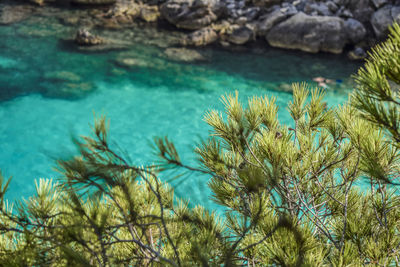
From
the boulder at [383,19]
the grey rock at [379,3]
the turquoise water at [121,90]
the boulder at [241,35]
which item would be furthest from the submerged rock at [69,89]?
the grey rock at [379,3]

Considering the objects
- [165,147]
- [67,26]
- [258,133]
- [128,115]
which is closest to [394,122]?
[165,147]

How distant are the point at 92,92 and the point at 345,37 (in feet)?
13.0

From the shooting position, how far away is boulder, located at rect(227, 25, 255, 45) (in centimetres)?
579

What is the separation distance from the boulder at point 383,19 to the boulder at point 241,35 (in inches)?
75.2

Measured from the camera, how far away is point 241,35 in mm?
5789

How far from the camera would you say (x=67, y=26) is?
19.9ft

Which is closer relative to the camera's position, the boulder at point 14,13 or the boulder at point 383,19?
the boulder at point 383,19

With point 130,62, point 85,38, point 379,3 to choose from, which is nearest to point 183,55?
point 130,62

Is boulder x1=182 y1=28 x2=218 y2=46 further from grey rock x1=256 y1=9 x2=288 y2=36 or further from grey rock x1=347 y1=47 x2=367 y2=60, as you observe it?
grey rock x1=347 y1=47 x2=367 y2=60

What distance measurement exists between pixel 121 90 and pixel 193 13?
7.83 ft

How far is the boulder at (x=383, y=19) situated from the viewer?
5.36 meters

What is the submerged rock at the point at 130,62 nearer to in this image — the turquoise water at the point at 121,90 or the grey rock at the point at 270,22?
the turquoise water at the point at 121,90

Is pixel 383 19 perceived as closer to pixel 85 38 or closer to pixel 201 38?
pixel 201 38

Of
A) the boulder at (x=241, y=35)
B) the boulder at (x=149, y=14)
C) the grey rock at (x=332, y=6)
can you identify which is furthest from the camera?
the boulder at (x=149, y=14)
